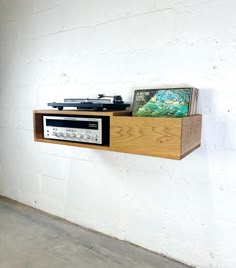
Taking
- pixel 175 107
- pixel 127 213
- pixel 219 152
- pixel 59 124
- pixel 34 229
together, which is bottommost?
pixel 34 229

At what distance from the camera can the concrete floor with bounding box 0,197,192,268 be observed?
1484 mm

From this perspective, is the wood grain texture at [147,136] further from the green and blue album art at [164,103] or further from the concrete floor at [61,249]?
the concrete floor at [61,249]

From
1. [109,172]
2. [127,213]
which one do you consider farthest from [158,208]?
[109,172]

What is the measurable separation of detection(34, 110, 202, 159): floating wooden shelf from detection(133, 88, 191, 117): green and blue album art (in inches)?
2.9

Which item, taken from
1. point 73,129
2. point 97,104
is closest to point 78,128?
point 73,129

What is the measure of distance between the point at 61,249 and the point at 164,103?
117cm

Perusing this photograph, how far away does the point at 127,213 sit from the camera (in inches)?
66.0

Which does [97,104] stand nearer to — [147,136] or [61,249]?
[147,136]

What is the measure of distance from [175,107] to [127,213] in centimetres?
85

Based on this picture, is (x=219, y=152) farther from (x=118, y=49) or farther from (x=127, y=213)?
(x=118, y=49)

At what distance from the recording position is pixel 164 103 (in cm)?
124

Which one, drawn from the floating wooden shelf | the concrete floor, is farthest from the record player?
the concrete floor

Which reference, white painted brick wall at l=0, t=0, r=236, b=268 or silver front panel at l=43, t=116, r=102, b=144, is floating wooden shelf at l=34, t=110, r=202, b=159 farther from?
white painted brick wall at l=0, t=0, r=236, b=268

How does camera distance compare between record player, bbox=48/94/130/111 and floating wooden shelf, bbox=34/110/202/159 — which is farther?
record player, bbox=48/94/130/111
